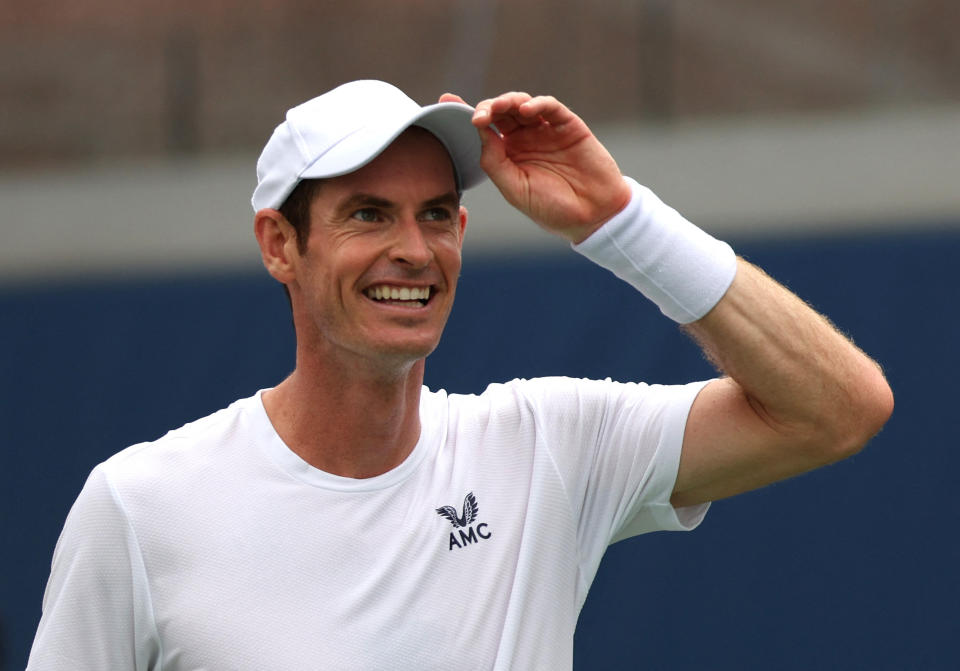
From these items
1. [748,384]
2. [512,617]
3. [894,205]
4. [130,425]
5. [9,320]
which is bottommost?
[512,617]

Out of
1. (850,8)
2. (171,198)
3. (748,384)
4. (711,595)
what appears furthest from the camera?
(850,8)

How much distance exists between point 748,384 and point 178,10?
217 inches

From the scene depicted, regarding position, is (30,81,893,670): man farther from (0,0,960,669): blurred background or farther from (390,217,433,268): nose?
(0,0,960,669): blurred background

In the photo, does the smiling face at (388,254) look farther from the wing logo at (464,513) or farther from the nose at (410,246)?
the wing logo at (464,513)

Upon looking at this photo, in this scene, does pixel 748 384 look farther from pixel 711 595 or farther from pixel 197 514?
pixel 711 595

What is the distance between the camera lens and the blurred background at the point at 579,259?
4.62m

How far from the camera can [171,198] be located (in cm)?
603

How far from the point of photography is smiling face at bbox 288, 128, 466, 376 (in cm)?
213

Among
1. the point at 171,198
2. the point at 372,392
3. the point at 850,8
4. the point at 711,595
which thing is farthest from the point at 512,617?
the point at 850,8

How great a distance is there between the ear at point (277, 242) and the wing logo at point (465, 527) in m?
0.48

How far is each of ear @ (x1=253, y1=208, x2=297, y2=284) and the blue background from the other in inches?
105

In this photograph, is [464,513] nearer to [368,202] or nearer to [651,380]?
[368,202]

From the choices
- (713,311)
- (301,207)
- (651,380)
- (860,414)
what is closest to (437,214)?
(301,207)

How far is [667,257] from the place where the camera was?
6.93 ft
